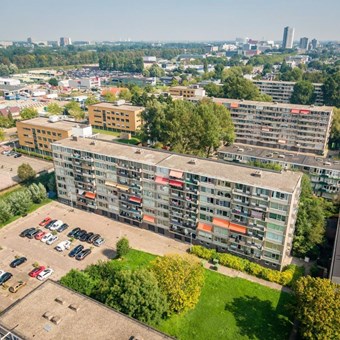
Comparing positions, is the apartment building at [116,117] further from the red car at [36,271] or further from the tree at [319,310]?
the tree at [319,310]

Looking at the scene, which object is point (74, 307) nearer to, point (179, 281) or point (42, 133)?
point (179, 281)

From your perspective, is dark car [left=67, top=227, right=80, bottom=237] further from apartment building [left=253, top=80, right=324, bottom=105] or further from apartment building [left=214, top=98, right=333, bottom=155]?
apartment building [left=253, top=80, right=324, bottom=105]

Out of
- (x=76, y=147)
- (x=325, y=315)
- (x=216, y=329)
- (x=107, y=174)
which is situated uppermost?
(x=76, y=147)

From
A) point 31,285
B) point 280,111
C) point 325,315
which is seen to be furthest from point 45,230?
point 280,111

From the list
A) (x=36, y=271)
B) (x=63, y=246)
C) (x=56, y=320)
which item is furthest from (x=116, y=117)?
(x=56, y=320)

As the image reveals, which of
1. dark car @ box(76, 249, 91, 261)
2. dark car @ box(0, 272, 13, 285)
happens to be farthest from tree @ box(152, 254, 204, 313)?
dark car @ box(0, 272, 13, 285)

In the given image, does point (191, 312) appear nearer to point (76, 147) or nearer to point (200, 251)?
point (200, 251)
